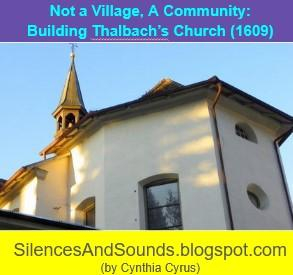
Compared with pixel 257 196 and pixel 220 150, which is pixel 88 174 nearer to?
pixel 220 150

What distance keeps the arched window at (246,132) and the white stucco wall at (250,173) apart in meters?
0.13

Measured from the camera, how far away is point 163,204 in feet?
44.4

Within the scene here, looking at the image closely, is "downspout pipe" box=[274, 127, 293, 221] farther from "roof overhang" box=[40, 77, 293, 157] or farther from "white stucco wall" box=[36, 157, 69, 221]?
"white stucco wall" box=[36, 157, 69, 221]

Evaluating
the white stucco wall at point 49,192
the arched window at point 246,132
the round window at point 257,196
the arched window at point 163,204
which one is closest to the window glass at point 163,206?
the arched window at point 163,204

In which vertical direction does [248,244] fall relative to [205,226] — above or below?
below

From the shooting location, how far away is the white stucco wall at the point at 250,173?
12906mm

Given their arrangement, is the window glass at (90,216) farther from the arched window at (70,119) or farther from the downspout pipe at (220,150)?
the arched window at (70,119)

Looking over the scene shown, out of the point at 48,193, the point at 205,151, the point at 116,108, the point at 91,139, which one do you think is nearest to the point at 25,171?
the point at 48,193

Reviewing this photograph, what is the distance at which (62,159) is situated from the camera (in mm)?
16125

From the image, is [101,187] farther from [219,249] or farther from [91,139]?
[219,249]

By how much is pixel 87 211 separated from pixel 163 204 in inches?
109

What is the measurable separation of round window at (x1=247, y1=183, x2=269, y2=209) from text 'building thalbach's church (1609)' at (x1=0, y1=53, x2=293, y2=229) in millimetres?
27

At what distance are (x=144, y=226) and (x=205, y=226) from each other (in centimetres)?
174

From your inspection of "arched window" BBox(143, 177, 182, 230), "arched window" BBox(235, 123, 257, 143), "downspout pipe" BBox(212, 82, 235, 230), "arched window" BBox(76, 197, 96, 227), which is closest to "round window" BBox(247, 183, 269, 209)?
"downspout pipe" BBox(212, 82, 235, 230)
